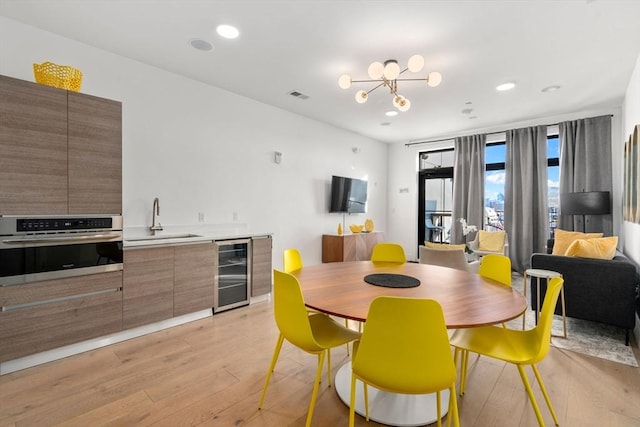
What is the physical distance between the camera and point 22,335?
2.28m

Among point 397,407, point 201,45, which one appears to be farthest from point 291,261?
point 201,45

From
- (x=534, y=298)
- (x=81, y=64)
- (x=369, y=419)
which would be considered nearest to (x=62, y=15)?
(x=81, y=64)

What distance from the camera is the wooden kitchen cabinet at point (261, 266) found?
12.8ft

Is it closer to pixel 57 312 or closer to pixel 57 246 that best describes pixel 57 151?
pixel 57 246

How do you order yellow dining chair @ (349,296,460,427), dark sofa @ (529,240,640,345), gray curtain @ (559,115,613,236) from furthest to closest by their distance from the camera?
gray curtain @ (559,115,613,236), dark sofa @ (529,240,640,345), yellow dining chair @ (349,296,460,427)

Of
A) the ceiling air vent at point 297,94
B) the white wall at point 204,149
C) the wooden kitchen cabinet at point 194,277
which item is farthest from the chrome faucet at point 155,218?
the ceiling air vent at point 297,94

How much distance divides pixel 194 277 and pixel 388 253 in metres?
2.08

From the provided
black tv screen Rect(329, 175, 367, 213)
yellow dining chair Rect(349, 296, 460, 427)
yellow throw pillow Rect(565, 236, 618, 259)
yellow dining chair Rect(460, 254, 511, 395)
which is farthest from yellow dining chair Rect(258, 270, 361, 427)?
black tv screen Rect(329, 175, 367, 213)

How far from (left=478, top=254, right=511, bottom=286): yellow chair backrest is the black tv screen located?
11.5ft

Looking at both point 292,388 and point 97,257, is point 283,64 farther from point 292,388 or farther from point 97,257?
point 292,388

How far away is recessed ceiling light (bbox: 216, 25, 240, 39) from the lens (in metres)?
2.70

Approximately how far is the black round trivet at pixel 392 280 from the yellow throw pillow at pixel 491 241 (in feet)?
13.2

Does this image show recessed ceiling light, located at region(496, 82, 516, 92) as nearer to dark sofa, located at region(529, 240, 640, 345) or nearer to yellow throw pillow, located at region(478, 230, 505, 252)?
dark sofa, located at region(529, 240, 640, 345)

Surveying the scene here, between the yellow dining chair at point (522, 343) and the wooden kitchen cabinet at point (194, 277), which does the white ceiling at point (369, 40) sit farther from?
the yellow dining chair at point (522, 343)
